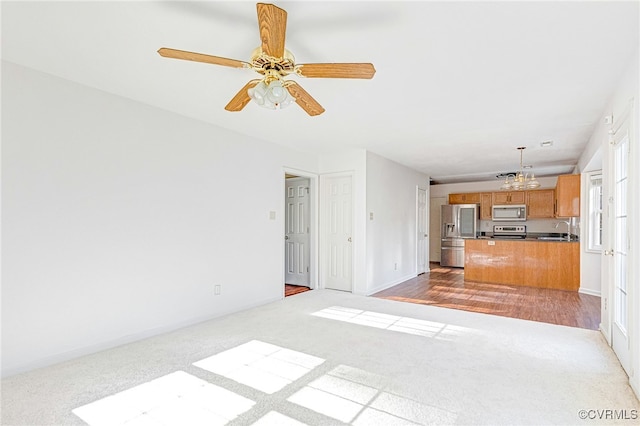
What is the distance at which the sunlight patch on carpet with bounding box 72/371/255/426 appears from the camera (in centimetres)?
198

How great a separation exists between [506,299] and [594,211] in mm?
2163

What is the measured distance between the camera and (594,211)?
5484 millimetres

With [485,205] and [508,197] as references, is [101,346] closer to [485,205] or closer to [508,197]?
[485,205]

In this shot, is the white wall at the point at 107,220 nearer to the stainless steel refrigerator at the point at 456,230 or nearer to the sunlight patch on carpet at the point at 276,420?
the sunlight patch on carpet at the point at 276,420

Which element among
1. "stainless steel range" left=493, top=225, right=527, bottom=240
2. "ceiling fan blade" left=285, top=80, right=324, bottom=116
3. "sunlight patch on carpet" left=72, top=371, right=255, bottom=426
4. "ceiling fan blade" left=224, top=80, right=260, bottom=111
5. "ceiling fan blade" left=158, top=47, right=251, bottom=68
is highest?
"ceiling fan blade" left=158, top=47, right=251, bottom=68

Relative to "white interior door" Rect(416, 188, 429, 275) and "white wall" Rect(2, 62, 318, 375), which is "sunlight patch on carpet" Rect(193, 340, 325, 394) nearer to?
"white wall" Rect(2, 62, 318, 375)

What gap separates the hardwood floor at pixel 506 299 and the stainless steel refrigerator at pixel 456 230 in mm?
2181

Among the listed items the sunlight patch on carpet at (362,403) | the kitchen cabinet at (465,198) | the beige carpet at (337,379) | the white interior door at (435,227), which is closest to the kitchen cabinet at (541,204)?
the kitchen cabinet at (465,198)

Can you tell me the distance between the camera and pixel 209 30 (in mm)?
2121

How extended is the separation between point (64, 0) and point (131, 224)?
1.99 metres

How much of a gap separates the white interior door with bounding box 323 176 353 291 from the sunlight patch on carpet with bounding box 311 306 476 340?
1.27m

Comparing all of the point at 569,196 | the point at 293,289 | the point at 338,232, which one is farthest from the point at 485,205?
the point at 293,289

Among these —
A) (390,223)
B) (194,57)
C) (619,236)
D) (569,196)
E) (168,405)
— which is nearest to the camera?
(194,57)

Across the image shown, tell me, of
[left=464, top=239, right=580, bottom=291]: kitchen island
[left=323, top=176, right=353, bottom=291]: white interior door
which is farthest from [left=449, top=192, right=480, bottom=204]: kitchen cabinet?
[left=323, top=176, right=353, bottom=291]: white interior door
